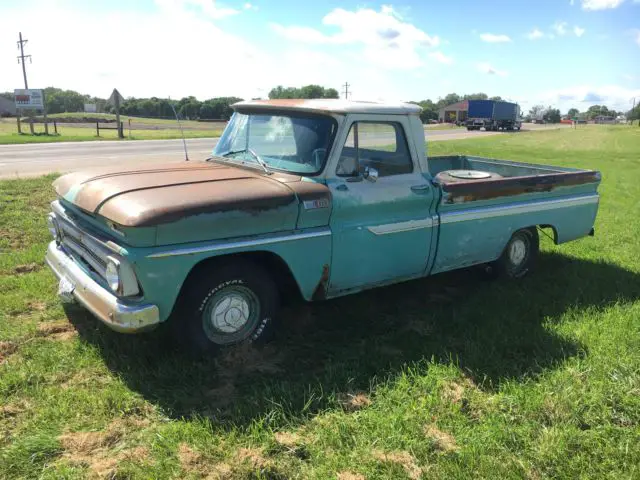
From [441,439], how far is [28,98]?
39642 mm

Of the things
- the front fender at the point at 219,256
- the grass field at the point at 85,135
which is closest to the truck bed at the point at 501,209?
the front fender at the point at 219,256

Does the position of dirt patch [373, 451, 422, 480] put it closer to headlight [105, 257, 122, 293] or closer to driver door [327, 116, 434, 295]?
driver door [327, 116, 434, 295]

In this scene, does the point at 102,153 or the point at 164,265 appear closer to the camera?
the point at 164,265

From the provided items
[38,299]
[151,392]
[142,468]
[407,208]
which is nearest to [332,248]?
[407,208]

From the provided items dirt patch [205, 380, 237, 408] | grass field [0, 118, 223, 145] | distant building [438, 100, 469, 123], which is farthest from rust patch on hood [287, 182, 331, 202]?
distant building [438, 100, 469, 123]

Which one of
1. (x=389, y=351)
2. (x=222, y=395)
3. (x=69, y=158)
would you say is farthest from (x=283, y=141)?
(x=69, y=158)

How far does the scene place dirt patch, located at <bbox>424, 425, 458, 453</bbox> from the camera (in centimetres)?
295

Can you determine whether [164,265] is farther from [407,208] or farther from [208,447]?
[407,208]

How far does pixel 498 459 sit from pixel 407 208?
2.18 meters

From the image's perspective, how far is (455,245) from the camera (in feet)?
16.0

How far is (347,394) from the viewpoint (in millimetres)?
3416

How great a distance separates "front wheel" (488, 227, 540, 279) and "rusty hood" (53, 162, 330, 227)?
2.57 metres

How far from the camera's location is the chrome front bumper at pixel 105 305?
3.21 metres

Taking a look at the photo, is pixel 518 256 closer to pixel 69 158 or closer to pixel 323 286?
pixel 323 286
